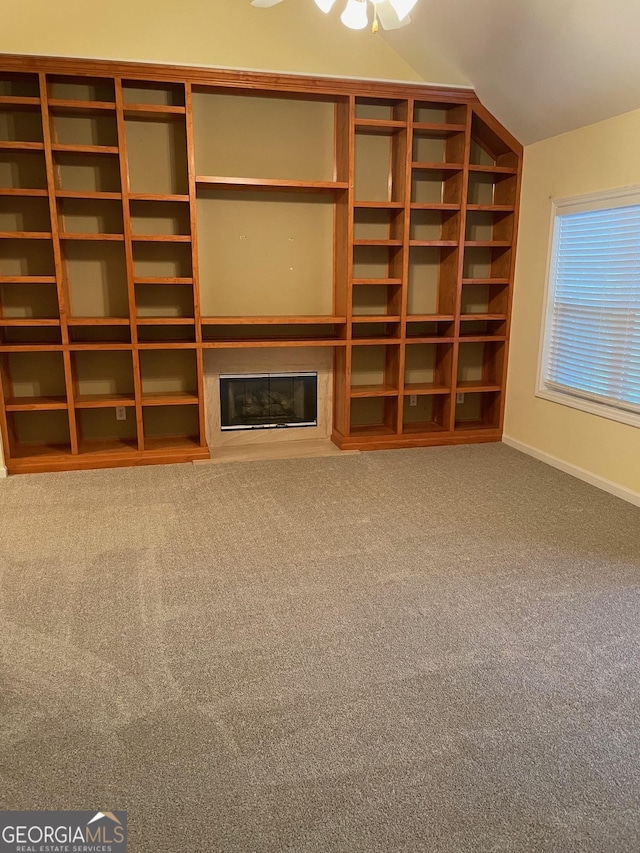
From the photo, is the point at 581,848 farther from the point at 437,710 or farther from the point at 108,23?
the point at 108,23

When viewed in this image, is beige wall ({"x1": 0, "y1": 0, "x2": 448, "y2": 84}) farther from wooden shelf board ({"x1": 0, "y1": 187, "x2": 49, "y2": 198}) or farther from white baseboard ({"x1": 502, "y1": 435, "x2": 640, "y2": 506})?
white baseboard ({"x1": 502, "y1": 435, "x2": 640, "y2": 506})

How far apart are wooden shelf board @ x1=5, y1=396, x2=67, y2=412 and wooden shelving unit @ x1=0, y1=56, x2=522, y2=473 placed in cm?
1

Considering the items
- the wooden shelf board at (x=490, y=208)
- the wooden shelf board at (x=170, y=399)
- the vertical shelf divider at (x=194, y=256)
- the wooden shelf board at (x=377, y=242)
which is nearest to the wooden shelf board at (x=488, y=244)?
the wooden shelf board at (x=490, y=208)

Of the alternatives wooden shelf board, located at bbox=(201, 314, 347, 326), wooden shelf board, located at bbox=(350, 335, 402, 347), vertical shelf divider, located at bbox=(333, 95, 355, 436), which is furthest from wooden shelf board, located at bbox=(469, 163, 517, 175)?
wooden shelf board, located at bbox=(201, 314, 347, 326)

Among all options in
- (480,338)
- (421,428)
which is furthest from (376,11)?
(421,428)

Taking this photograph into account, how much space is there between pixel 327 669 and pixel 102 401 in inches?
115

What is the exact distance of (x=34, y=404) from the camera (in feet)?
14.0

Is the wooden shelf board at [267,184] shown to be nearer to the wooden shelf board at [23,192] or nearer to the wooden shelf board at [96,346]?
the wooden shelf board at [23,192]

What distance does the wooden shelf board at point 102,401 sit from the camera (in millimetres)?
4332

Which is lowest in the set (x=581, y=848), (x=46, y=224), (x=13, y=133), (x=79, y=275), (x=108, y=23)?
(x=581, y=848)

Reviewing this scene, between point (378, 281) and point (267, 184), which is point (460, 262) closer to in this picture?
point (378, 281)

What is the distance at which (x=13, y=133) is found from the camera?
413 centimetres

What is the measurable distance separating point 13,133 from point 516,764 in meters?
4.61

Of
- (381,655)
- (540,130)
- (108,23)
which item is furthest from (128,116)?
(381,655)
